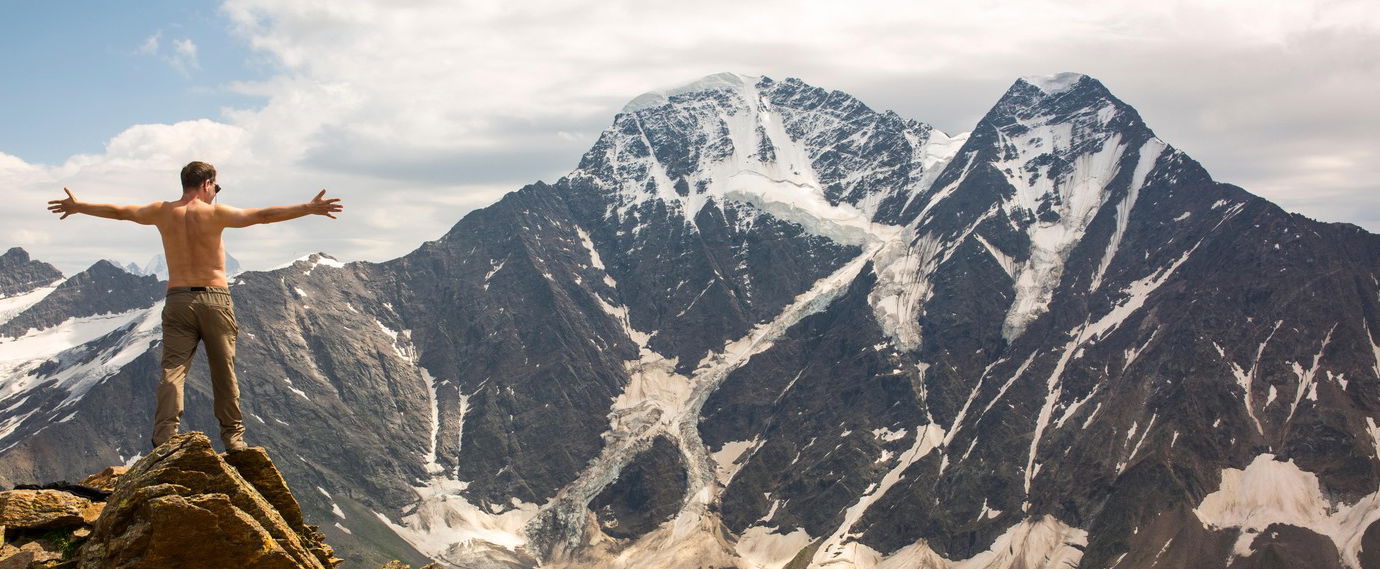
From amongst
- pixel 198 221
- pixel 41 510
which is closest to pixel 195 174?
pixel 198 221

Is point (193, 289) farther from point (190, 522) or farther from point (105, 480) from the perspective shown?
point (105, 480)

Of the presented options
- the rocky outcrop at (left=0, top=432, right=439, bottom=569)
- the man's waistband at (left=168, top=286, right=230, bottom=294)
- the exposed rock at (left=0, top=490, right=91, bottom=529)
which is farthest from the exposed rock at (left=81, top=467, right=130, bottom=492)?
the man's waistband at (left=168, top=286, right=230, bottom=294)

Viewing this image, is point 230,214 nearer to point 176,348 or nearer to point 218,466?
point 176,348

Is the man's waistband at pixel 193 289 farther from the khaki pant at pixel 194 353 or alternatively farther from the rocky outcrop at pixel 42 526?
the rocky outcrop at pixel 42 526

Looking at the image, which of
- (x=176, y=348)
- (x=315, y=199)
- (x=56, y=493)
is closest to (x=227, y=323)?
(x=176, y=348)

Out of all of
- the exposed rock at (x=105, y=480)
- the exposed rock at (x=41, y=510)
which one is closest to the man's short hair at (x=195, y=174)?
the exposed rock at (x=41, y=510)

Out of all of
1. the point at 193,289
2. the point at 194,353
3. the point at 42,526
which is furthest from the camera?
the point at 194,353
